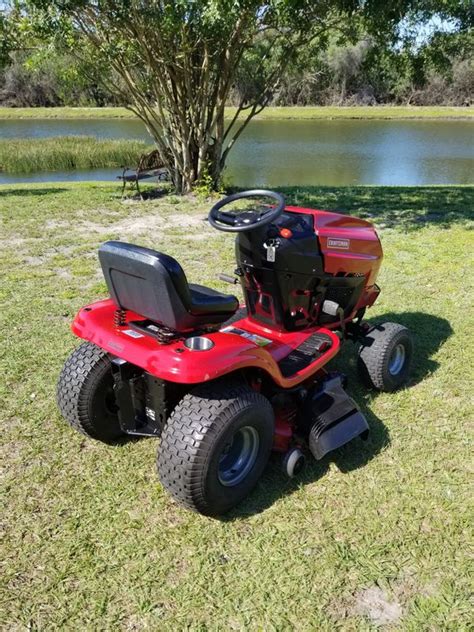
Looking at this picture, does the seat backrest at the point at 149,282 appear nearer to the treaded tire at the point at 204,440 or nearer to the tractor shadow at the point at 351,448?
the treaded tire at the point at 204,440

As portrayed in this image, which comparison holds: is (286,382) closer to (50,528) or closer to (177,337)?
(177,337)

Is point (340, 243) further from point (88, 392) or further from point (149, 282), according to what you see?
point (88, 392)

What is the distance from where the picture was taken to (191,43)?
27.5 feet

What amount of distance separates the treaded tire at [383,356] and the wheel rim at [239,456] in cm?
117

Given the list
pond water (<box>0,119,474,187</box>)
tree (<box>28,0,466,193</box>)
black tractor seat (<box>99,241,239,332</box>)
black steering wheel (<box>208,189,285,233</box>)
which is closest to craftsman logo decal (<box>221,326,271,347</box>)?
black tractor seat (<box>99,241,239,332</box>)

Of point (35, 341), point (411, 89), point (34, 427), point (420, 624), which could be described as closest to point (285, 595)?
point (420, 624)

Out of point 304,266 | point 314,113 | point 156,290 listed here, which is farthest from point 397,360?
point 314,113

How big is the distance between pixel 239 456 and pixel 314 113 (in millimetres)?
39316

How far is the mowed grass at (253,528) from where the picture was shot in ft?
6.90

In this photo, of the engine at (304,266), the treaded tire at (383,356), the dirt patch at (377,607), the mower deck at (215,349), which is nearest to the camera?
the dirt patch at (377,607)

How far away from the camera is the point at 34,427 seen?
126 inches

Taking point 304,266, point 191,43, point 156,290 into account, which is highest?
point 191,43

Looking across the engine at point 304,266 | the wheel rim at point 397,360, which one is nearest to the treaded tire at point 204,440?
the engine at point 304,266

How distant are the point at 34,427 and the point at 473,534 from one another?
241 centimetres
